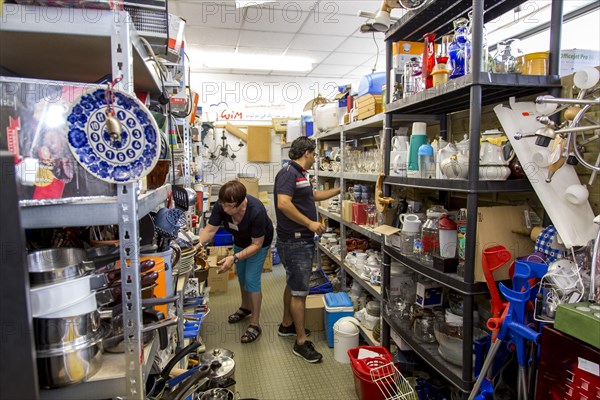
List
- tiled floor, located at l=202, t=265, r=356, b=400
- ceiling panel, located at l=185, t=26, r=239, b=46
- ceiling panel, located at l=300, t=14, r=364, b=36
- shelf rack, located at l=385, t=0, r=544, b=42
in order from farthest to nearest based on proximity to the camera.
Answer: ceiling panel, located at l=185, t=26, r=239, b=46 < ceiling panel, located at l=300, t=14, r=364, b=36 < tiled floor, located at l=202, t=265, r=356, b=400 < shelf rack, located at l=385, t=0, r=544, b=42

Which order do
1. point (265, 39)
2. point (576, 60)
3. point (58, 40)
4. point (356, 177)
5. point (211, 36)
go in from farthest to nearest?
point (265, 39), point (211, 36), point (356, 177), point (576, 60), point (58, 40)

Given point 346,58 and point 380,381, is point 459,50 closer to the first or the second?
point 380,381

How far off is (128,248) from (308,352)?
2.37 metres

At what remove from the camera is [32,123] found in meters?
0.73

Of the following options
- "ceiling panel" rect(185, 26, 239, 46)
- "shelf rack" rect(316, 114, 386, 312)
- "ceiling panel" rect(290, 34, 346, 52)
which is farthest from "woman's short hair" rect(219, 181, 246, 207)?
"ceiling panel" rect(290, 34, 346, 52)

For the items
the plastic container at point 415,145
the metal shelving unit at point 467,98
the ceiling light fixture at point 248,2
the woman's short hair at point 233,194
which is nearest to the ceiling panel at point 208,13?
the ceiling light fixture at point 248,2

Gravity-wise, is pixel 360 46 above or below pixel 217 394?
above

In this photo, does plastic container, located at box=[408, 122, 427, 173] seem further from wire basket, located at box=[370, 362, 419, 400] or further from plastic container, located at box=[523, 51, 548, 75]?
wire basket, located at box=[370, 362, 419, 400]

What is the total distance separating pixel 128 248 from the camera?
78cm

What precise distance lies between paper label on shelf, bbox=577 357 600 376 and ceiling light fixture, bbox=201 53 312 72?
523cm

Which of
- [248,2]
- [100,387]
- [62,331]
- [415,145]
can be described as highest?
[248,2]

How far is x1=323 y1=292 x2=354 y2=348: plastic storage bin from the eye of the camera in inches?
118

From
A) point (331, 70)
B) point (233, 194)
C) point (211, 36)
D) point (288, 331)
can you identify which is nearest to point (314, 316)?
point (288, 331)

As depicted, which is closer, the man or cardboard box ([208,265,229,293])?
the man
